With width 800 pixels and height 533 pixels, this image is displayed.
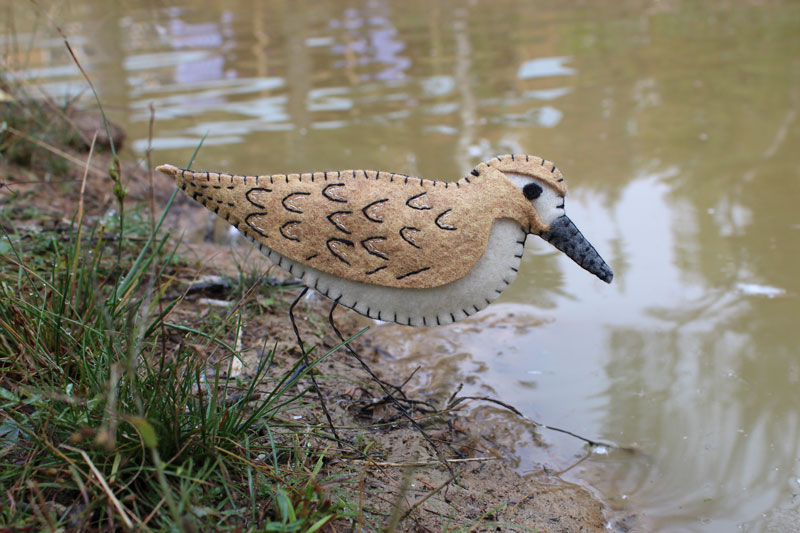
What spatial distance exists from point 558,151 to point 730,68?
268cm

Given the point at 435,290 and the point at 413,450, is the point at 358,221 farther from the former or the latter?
the point at 413,450

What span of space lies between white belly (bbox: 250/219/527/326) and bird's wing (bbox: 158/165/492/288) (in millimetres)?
34

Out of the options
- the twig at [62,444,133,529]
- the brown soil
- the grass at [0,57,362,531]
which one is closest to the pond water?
the brown soil

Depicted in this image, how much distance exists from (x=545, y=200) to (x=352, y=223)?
58 centimetres

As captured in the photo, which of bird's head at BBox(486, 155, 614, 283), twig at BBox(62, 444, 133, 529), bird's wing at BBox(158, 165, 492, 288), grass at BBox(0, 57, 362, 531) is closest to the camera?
twig at BBox(62, 444, 133, 529)

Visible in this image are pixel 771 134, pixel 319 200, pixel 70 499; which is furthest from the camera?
Result: pixel 771 134

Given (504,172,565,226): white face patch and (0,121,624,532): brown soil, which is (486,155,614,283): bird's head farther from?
(0,121,624,532): brown soil

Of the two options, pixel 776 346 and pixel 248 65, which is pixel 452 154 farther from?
pixel 248 65

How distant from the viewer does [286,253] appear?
187 cm

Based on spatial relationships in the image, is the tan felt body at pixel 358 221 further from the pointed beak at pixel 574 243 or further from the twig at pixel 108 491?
the twig at pixel 108 491

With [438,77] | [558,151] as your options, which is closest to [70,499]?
[558,151]

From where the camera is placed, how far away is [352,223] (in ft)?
6.11

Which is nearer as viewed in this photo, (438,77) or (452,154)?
(452,154)

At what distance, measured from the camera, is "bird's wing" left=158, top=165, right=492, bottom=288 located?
1.86 m
